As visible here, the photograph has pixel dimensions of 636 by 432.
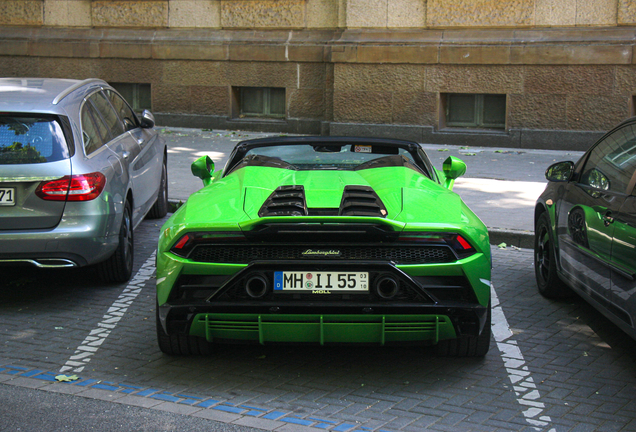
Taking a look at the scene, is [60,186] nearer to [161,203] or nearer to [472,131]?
[161,203]

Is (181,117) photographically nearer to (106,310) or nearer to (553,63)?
(553,63)

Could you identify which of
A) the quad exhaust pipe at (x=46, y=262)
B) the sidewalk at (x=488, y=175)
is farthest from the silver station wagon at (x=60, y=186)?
the sidewalk at (x=488, y=175)

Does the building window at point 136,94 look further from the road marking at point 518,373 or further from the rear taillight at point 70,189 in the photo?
the road marking at point 518,373

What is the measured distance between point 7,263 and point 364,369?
2625 mm

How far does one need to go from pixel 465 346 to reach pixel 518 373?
1.06ft

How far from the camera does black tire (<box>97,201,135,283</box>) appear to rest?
20.1 ft

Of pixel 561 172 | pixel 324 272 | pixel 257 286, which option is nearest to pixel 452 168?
pixel 561 172

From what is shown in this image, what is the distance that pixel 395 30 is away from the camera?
47.0ft

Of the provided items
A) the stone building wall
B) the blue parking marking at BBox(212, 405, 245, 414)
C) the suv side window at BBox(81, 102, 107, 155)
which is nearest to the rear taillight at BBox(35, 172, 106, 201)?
the suv side window at BBox(81, 102, 107, 155)

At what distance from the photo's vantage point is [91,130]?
6.23m

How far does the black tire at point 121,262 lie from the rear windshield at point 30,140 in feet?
2.62

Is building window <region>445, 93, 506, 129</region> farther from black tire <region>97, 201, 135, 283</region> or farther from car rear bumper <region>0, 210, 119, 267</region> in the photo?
car rear bumper <region>0, 210, 119, 267</region>

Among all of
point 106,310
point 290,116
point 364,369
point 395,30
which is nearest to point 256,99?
point 290,116

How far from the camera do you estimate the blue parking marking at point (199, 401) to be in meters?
3.76
